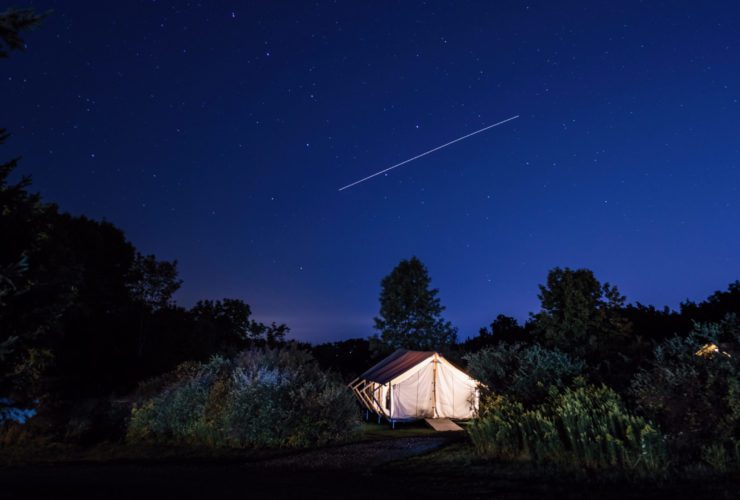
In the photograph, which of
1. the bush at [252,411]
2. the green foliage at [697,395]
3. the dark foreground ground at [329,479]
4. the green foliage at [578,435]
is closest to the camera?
the dark foreground ground at [329,479]

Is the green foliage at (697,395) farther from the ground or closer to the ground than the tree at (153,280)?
closer to the ground

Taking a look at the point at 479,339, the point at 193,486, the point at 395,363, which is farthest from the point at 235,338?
the point at 193,486

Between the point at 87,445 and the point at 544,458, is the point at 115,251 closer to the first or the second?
the point at 87,445

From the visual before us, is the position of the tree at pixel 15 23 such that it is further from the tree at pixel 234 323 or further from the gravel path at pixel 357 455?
the tree at pixel 234 323

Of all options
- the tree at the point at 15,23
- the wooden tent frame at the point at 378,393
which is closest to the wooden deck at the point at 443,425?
the wooden tent frame at the point at 378,393

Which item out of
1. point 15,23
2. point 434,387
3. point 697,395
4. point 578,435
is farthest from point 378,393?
point 15,23

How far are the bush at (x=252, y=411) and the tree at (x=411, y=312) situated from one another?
79.8 ft

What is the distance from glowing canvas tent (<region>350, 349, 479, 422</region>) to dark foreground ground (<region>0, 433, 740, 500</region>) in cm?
848

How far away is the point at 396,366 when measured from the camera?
22547mm

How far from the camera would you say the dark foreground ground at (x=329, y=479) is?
21.2 feet

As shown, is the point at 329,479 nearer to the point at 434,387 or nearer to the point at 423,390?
the point at 423,390

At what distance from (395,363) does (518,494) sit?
1704 cm

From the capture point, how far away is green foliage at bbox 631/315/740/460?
7.10m

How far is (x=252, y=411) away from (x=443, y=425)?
8.08 metres
